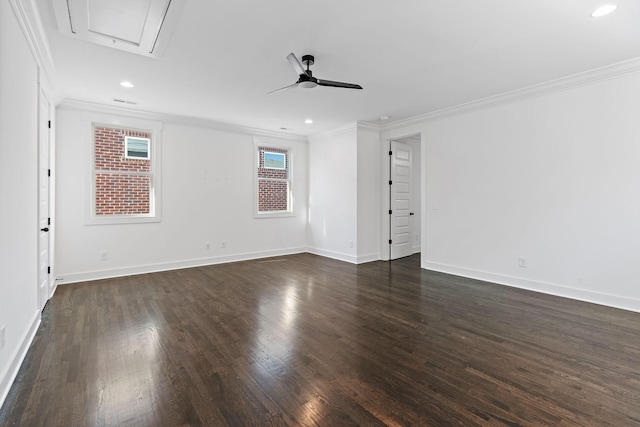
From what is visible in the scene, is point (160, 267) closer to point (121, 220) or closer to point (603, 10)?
point (121, 220)

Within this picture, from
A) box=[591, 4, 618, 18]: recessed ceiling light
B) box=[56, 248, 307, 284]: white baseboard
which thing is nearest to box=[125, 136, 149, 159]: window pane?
box=[56, 248, 307, 284]: white baseboard

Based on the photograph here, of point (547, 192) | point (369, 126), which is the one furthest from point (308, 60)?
point (547, 192)

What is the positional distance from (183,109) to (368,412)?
196 inches

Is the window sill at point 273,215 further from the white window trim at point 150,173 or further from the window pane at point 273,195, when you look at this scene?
the white window trim at point 150,173

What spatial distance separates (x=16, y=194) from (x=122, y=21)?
1.58 metres

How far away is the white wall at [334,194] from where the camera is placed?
19.5 feet

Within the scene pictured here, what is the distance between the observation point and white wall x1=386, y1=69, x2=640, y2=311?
3.41 m

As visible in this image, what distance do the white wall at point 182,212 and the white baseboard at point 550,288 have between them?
3.50 metres

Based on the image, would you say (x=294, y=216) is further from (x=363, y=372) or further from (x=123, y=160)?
(x=363, y=372)

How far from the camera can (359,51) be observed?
9.92 ft

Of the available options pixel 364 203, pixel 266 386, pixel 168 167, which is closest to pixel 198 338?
pixel 266 386

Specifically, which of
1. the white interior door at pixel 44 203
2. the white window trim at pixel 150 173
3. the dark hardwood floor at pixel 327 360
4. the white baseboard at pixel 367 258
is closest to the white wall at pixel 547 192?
the dark hardwood floor at pixel 327 360

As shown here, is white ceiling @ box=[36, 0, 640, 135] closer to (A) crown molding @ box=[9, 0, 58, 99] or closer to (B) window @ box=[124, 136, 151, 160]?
(A) crown molding @ box=[9, 0, 58, 99]

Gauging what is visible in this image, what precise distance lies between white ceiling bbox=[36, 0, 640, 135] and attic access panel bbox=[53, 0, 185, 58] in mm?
91
